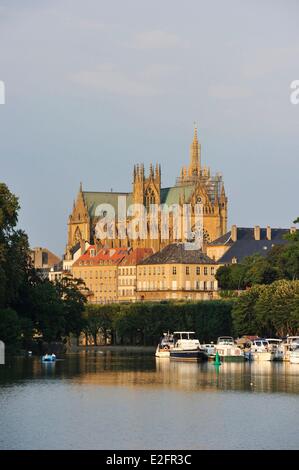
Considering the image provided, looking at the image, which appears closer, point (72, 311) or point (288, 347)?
point (288, 347)

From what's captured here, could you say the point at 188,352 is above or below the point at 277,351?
below

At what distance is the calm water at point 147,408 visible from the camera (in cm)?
7506

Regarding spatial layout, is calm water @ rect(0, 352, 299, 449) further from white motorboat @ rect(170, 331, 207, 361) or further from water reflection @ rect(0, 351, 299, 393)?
white motorboat @ rect(170, 331, 207, 361)

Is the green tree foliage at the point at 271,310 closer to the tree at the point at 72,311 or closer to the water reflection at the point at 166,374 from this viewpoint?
the tree at the point at 72,311

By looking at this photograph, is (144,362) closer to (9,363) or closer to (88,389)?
(9,363)

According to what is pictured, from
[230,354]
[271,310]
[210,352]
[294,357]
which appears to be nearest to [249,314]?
[271,310]

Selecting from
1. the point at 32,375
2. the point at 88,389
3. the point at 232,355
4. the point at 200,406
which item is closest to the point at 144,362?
the point at 232,355

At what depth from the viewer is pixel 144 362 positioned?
15525 centimetres

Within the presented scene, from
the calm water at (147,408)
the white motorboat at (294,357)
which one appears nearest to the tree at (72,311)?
the white motorboat at (294,357)

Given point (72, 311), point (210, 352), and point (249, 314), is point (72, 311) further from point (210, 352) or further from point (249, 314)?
point (249, 314)

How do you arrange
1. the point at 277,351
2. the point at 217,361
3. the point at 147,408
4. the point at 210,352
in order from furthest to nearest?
the point at 210,352 → the point at 277,351 → the point at 217,361 → the point at 147,408

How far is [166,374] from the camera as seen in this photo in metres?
125

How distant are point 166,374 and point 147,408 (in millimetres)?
35857

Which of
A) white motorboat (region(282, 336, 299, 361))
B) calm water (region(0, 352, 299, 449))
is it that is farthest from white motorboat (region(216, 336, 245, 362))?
calm water (region(0, 352, 299, 449))
